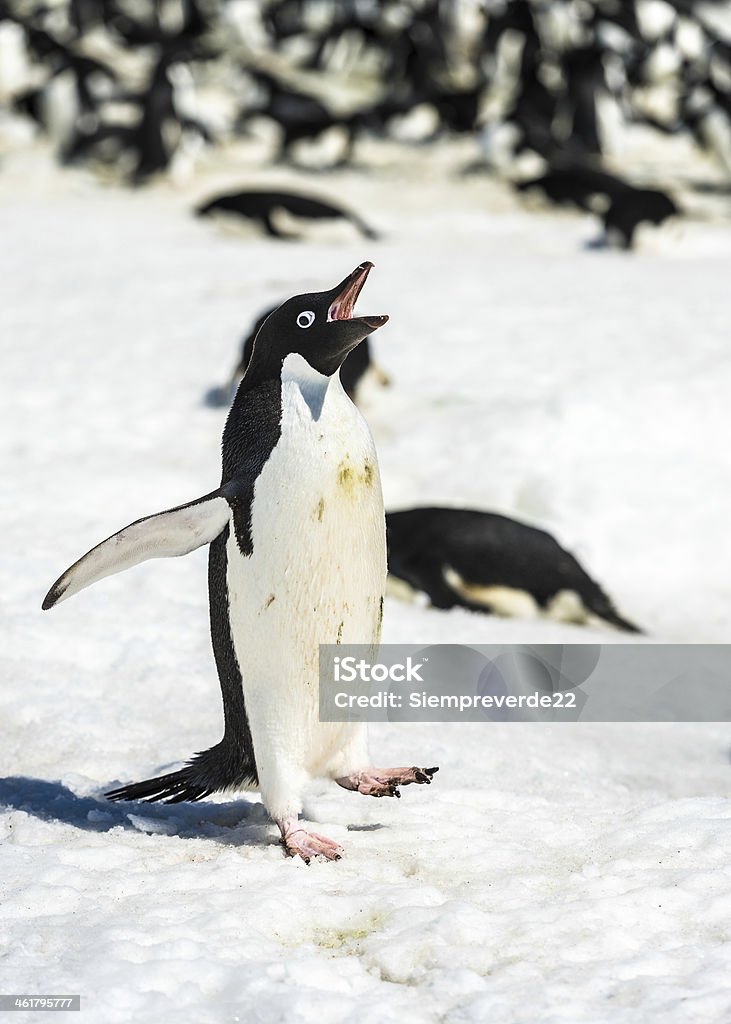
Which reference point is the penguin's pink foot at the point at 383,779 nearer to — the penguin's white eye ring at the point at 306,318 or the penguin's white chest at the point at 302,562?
the penguin's white chest at the point at 302,562

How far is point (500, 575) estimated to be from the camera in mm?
5441

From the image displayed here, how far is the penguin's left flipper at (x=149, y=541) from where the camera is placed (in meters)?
2.70

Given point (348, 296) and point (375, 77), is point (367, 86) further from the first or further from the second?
point (348, 296)

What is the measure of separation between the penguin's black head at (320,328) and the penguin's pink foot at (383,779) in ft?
2.75

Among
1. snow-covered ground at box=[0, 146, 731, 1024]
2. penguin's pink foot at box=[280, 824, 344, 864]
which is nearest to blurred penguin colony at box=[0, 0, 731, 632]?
snow-covered ground at box=[0, 146, 731, 1024]

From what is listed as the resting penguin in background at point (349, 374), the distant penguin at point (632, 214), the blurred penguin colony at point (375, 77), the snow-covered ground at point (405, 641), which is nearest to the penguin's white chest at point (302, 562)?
the snow-covered ground at point (405, 641)

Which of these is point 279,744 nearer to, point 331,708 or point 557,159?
point 331,708

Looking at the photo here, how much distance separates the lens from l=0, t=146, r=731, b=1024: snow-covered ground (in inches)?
86.9

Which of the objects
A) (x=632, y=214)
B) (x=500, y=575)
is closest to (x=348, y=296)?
(x=500, y=575)

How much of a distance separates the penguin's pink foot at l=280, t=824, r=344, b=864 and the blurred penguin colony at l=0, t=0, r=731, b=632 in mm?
9312

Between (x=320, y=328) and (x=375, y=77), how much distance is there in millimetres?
17926

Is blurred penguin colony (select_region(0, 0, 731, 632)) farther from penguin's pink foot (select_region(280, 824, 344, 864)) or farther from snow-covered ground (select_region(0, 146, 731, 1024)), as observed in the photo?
penguin's pink foot (select_region(280, 824, 344, 864))

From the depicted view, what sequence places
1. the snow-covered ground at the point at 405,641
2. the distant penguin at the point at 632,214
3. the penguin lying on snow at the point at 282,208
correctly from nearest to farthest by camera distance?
the snow-covered ground at the point at 405,641 → the distant penguin at the point at 632,214 → the penguin lying on snow at the point at 282,208

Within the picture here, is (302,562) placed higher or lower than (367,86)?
higher
